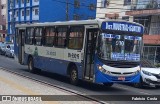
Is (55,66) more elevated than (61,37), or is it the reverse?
(61,37)

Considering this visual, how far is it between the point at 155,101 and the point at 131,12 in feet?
90.9

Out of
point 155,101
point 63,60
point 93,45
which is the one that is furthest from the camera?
point 63,60

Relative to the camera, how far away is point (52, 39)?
18.8 m

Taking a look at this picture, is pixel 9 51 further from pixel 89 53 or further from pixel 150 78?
pixel 89 53

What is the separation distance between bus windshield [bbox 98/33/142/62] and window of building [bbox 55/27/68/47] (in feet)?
10.5

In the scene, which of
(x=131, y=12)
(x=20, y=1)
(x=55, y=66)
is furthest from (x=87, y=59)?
(x=20, y=1)

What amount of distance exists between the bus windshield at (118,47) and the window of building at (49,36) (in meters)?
4.47

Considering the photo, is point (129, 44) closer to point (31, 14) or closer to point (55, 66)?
point (55, 66)

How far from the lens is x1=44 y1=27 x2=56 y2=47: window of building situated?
61.4 feet

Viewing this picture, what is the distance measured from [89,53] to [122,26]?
1.83 meters

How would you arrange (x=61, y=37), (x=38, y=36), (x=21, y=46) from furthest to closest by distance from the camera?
(x=21, y=46) < (x=38, y=36) < (x=61, y=37)

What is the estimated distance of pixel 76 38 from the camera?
16422 millimetres

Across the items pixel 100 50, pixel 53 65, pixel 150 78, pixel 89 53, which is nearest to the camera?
pixel 100 50

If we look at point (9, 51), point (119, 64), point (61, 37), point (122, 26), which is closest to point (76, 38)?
point (61, 37)
